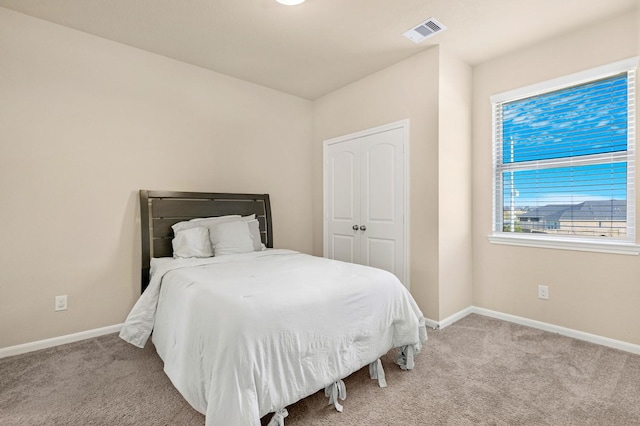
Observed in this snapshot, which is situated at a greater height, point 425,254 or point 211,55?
point 211,55

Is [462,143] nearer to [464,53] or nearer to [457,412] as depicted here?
[464,53]

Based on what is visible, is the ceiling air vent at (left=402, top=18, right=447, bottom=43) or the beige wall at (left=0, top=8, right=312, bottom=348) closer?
the beige wall at (left=0, top=8, right=312, bottom=348)

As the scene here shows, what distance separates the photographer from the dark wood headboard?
121 inches

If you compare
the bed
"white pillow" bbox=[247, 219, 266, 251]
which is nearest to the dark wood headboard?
the bed

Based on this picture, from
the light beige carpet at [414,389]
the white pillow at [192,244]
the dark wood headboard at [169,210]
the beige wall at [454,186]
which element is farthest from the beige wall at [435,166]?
the white pillow at [192,244]

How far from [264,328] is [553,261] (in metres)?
2.84

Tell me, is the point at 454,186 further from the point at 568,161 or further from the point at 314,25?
the point at 314,25

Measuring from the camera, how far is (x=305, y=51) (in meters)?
3.20

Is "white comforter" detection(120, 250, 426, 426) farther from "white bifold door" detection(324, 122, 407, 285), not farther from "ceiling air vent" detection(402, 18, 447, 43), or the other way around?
"ceiling air vent" detection(402, 18, 447, 43)

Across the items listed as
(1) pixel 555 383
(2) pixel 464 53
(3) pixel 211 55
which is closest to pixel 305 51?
(3) pixel 211 55

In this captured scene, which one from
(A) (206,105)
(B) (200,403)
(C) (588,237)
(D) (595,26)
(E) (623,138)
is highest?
(D) (595,26)

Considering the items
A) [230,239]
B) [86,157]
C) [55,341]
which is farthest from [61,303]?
[230,239]

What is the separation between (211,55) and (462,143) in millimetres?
2753

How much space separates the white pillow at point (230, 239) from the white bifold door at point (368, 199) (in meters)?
1.34
